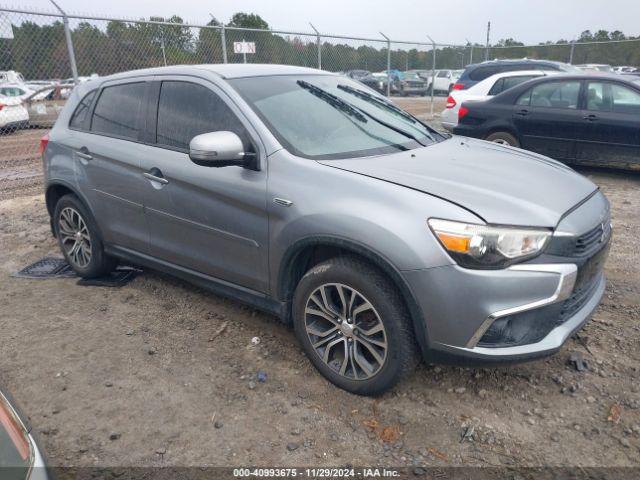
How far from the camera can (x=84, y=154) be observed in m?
4.03

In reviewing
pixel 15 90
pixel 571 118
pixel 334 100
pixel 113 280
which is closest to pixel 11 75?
pixel 15 90

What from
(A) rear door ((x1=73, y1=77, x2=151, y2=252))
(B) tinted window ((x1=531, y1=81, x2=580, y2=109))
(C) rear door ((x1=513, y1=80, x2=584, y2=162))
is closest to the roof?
(A) rear door ((x1=73, y1=77, x2=151, y2=252))

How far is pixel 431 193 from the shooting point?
250 cm

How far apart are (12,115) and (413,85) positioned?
64.5 ft

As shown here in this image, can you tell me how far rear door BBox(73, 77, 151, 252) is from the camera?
3682 millimetres

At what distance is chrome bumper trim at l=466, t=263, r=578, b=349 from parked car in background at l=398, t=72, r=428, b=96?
24.8 meters

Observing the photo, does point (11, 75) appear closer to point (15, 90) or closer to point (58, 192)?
point (15, 90)

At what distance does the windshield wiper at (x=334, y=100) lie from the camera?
3.43 metres

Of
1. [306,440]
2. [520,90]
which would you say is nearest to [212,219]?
[306,440]

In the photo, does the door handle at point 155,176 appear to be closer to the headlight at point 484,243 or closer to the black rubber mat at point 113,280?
the black rubber mat at point 113,280

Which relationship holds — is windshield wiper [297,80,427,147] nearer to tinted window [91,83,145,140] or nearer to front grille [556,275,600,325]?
tinted window [91,83,145,140]

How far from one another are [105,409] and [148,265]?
4.25 ft

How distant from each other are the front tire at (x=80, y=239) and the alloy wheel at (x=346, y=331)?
221 centimetres

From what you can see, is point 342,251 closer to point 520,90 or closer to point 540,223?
point 540,223
